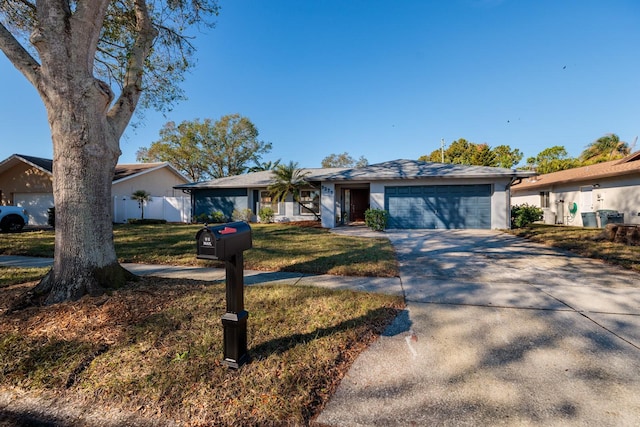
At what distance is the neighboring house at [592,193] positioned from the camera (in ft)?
40.3

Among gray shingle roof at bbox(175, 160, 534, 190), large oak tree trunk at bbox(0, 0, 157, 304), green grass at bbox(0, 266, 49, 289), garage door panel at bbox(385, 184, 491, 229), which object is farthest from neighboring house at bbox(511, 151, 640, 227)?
green grass at bbox(0, 266, 49, 289)

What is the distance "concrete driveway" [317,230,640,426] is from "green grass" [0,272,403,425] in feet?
0.97

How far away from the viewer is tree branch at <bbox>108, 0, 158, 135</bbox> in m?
4.29

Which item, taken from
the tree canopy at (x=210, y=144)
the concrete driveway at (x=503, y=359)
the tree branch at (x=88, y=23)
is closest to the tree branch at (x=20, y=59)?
the tree branch at (x=88, y=23)

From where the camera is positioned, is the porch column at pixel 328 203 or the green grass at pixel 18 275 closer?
the green grass at pixel 18 275

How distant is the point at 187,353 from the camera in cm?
243

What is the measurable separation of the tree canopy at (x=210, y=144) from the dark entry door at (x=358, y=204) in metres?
18.3

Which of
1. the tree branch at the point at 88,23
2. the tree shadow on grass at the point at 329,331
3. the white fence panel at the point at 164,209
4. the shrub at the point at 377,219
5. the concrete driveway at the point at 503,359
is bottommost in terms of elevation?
the concrete driveway at the point at 503,359

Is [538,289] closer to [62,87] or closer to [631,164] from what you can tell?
[62,87]

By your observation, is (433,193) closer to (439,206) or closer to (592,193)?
(439,206)

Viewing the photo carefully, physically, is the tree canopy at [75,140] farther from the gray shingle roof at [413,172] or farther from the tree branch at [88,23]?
the gray shingle roof at [413,172]

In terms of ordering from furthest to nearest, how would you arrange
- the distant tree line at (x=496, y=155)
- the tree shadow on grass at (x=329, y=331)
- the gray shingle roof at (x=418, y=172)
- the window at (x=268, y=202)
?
the distant tree line at (x=496, y=155) → the window at (x=268, y=202) → the gray shingle roof at (x=418, y=172) → the tree shadow on grass at (x=329, y=331)

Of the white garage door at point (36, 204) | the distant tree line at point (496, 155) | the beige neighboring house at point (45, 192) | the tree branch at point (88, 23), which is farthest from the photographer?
the distant tree line at point (496, 155)

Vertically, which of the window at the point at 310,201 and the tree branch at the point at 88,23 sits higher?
the tree branch at the point at 88,23
